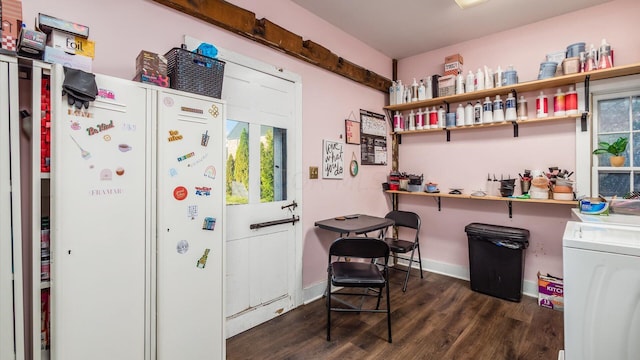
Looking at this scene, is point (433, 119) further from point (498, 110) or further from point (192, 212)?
point (192, 212)

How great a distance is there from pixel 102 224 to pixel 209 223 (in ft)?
1.81

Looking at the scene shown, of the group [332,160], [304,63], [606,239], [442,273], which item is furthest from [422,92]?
[606,239]

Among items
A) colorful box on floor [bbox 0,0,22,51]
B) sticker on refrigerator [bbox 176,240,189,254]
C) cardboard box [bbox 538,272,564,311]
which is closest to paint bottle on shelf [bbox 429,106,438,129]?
cardboard box [bbox 538,272,564,311]

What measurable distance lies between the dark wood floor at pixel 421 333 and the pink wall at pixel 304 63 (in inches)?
24.7

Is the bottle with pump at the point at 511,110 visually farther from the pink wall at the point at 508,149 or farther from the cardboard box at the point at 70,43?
the cardboard box at the point at 70,43

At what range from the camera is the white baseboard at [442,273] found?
3.08m

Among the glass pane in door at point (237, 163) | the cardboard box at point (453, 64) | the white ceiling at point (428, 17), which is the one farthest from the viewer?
the cardboard box at point (453, 64)

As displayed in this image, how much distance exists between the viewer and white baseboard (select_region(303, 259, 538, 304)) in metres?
3.08

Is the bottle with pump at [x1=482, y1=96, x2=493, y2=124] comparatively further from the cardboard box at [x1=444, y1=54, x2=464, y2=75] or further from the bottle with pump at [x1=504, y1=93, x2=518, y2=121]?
the cardboard box at [x1=444, y1=54, x2=464, y2=75]

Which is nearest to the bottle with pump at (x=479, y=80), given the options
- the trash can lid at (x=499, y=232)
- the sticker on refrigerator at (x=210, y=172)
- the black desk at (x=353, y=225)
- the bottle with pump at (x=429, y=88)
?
the bottle with pump at (x=429, y=88)

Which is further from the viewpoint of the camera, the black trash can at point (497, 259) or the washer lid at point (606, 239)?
the black trash can at point (497, 259)

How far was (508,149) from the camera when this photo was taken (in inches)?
135

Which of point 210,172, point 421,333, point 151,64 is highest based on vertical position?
point 151,64

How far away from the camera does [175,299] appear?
68.5 inches
